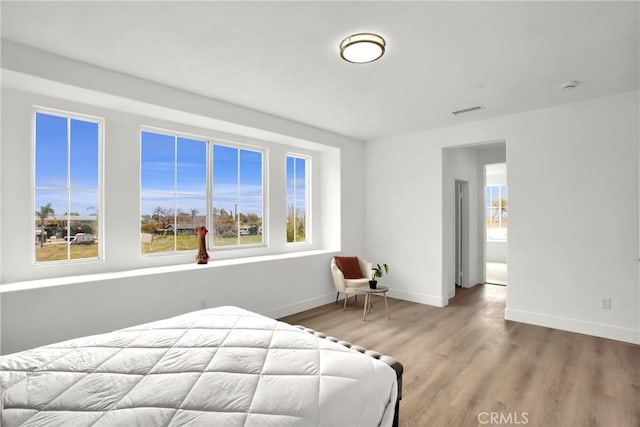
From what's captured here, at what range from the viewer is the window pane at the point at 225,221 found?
4258mm

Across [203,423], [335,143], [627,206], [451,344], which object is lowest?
[451,344]

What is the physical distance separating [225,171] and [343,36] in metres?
2.60

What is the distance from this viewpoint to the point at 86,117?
3.20m

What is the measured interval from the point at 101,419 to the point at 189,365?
1.35 feet

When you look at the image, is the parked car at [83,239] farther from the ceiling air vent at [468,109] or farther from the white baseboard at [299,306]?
the ceiling air vent at [468,109]

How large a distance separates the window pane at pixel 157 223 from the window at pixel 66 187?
46 cm

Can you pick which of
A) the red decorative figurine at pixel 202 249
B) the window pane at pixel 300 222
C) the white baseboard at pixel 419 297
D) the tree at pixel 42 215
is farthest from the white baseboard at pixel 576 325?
the tree at pixel 42 215

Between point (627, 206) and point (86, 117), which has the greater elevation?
point (86, 117)

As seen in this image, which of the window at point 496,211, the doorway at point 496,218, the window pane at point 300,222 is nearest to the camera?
the window pane at point 300,222

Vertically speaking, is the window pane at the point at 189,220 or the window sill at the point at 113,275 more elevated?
the window pane at the point at 189,220

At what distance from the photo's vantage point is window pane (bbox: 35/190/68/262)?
2.96 m

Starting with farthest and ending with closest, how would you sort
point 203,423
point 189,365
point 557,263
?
point 557,263, point 189,365, point 203,423

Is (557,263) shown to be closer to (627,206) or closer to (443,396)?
(627,206)

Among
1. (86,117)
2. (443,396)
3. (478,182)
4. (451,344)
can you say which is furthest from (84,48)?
(478,182)
